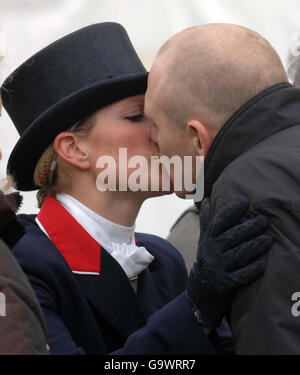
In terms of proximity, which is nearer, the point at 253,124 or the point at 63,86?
the point at 253,124

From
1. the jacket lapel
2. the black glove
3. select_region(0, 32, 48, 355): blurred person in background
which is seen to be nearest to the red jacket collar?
the jacket lapel

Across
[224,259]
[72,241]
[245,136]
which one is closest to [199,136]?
[245,136]

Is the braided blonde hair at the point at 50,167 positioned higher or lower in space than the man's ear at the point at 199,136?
lower

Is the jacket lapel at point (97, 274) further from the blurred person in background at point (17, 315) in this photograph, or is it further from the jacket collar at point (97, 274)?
the blurred person in background at point (17, 315)

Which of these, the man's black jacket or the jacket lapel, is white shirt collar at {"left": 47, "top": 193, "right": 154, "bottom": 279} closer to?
the jacket lapel

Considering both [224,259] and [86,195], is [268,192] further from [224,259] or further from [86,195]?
[86,195]

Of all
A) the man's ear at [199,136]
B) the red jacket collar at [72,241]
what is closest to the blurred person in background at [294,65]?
the red jacket collar at [72,241]

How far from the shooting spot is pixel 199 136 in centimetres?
177

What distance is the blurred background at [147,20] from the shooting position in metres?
3.53

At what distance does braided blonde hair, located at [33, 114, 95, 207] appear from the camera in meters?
2.29

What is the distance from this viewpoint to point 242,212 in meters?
1.54

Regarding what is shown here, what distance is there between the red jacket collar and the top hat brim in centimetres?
19

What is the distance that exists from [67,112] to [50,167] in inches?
6.8
